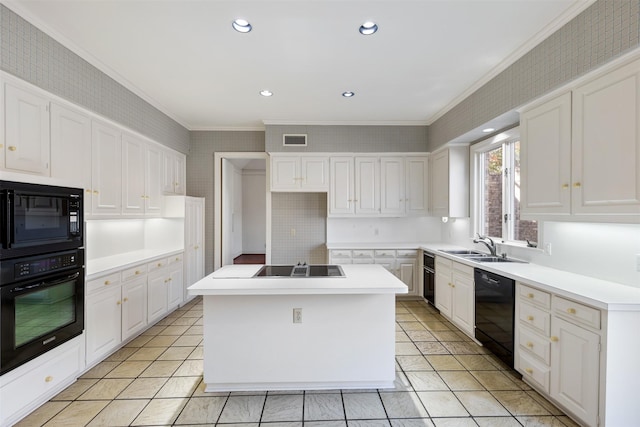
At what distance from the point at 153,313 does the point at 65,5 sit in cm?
302

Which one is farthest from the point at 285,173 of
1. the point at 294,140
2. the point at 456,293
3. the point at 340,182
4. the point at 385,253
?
the point at 456,293

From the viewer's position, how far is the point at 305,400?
2227mm

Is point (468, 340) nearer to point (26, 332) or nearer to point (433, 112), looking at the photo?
point (433, 112)

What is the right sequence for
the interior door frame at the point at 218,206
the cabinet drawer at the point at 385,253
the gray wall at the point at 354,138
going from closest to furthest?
1. the cabinet drawer at the point at 385,253
2. the gray wall at the point at 354,138
3. the interior door frame at the point at 218,206

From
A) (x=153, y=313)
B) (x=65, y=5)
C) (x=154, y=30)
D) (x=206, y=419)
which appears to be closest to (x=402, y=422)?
(x=206, y=419)

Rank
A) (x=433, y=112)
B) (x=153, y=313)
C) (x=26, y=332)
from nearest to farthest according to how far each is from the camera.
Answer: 1. (x=26, y=332)
2. (x=153, y=313)
3. (x=433, y=112)

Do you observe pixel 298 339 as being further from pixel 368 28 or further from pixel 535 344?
pixel 368 28

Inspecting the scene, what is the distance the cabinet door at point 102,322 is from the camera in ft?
8.51

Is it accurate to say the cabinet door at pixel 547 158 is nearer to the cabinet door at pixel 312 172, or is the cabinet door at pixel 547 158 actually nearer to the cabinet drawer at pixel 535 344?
the cabinet drawer at pixel 535 344

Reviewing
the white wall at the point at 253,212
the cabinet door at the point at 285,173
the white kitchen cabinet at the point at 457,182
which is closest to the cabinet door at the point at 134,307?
the cabinet door at the point at 285,173

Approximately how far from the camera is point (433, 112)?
→ 4336 mm

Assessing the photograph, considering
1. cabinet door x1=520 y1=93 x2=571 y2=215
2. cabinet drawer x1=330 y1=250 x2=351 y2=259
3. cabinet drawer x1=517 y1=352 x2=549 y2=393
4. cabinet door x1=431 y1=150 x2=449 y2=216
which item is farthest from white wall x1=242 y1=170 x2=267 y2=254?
cabinet drawer x1=517 y1=352 x2=549 y2=393

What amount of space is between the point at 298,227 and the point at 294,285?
2.97 m

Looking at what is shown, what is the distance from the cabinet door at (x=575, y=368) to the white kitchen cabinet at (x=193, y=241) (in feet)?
13.9
